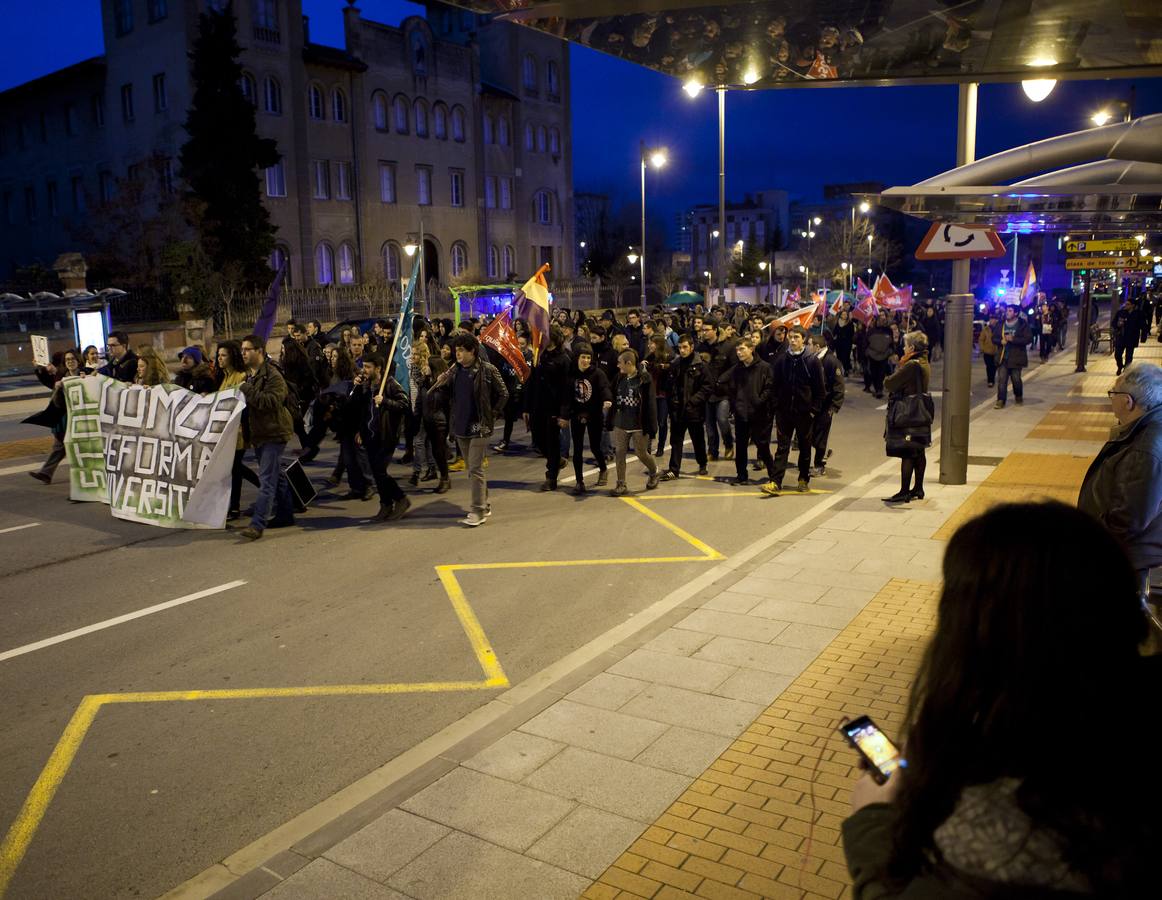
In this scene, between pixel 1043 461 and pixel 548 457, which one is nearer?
pixel 548 457

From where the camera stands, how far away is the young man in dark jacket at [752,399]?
12.1m

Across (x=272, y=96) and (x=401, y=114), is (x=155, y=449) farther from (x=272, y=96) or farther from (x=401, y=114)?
(x=401, y=114)

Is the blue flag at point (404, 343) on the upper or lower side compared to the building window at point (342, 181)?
lower

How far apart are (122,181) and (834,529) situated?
36.2 meters

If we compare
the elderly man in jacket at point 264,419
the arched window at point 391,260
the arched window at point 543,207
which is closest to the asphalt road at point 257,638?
the elderly man in jacket at point 264,419

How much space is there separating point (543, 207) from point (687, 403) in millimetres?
49979

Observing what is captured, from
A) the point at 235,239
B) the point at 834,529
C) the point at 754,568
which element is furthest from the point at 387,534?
the point at 235,239

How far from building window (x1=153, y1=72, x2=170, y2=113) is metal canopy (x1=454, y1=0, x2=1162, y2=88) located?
146ft

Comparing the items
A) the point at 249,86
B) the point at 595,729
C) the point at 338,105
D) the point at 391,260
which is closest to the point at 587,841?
the point at 595,729

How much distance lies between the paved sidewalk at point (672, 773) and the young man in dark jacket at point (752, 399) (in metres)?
4.14

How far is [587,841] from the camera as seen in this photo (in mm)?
4262

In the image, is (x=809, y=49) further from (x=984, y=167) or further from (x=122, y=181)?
(x=122, y=181)

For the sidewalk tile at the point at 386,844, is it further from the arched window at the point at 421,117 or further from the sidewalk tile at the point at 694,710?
the arched window at the point at 421,117

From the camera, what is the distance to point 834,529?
394 inches
